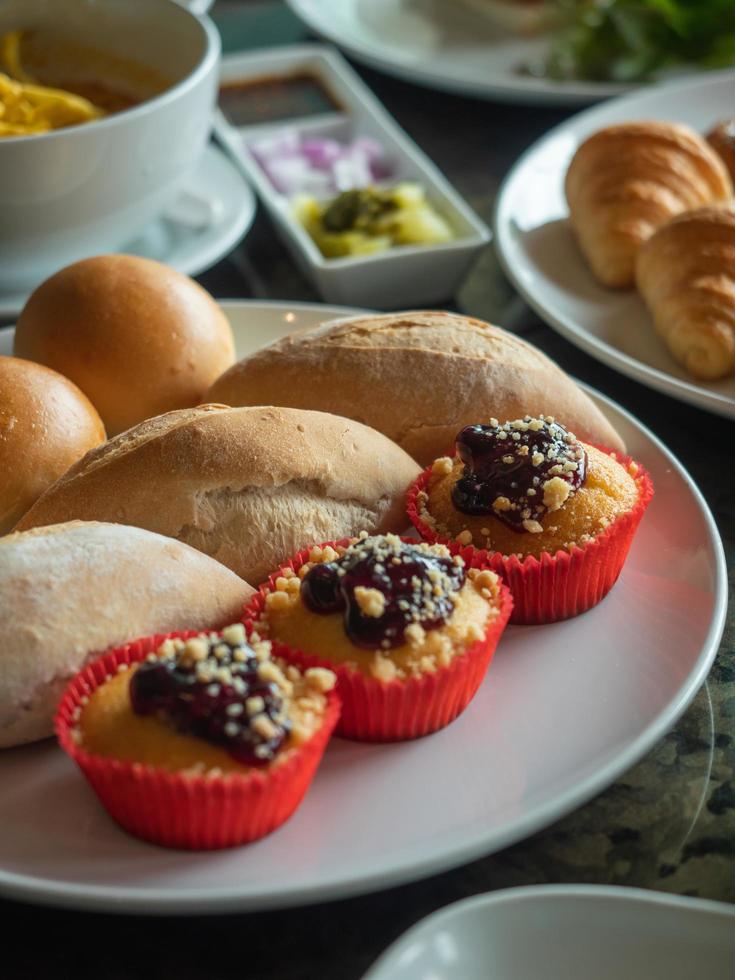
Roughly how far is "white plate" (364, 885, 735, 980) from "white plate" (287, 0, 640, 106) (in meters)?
1.98

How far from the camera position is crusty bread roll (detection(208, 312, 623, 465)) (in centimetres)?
137

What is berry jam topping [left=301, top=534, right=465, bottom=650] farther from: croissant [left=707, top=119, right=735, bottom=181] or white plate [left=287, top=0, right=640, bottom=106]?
white plate [left=287, top=0, right=640, bottom=106]

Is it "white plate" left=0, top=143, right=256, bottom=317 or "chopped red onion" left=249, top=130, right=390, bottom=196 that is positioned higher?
"chopped red onion" left=249, top=130, right=390, bottom=196

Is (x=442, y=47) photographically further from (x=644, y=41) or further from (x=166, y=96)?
(x=166, y=96)

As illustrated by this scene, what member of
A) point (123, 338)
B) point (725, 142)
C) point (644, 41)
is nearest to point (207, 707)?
point (123, 338)

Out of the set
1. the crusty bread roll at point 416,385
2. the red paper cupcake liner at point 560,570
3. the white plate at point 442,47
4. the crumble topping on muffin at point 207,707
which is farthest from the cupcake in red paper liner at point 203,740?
the white plate at point 442,47

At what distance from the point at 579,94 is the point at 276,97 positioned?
0.66 meters

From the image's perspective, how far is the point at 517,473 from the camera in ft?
3.95

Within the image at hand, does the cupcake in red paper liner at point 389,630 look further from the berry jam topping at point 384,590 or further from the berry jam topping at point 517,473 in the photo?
the berry jam topping at point 517,473

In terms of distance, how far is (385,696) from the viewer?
3.33ft

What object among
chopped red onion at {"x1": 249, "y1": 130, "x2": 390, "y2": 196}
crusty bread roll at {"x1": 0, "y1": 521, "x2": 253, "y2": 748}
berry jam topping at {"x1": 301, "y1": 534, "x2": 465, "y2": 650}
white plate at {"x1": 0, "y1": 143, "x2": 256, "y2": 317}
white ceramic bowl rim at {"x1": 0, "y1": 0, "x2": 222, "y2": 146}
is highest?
white ceramic bowl rim at {"x1": 0, "y1": 0, "x2": 222, "y2": 146}

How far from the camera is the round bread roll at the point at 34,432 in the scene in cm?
127

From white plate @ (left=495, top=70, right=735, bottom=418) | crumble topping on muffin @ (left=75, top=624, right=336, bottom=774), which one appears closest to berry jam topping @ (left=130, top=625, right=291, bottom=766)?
crumble topping on muffin @ (left=75, top=624, right=336, bottom=774)

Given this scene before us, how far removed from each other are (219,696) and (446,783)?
0.75ft
